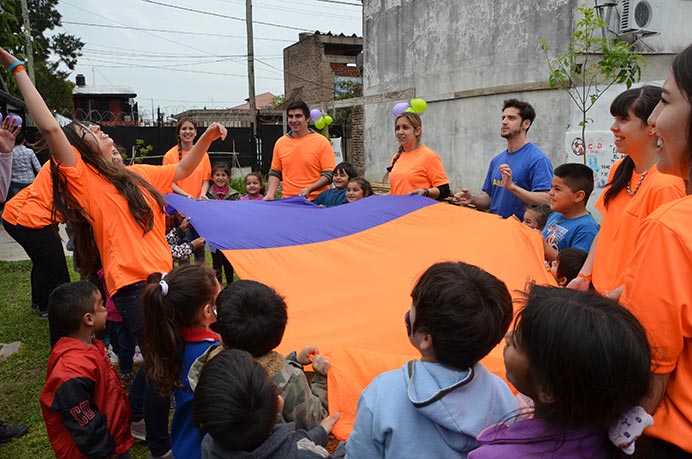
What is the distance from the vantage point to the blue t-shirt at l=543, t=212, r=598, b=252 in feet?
9.12

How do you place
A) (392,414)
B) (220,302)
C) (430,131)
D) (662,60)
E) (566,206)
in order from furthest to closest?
(430,131), (662,60), (566,206), (220,302), (392,414)

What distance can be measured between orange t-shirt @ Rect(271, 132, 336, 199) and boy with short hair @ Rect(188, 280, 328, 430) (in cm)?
272

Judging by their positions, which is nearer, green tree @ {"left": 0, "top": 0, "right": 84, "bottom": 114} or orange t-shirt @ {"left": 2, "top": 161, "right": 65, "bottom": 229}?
orange t-shirt @ {"left": 2, "top": 161, "right": 65, "bottom": 229}

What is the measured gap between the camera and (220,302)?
5.88 ft

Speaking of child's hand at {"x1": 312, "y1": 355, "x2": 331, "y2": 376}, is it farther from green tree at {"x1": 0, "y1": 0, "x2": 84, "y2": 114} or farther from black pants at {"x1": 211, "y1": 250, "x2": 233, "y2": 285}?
green tree at {"x1": 0, "y1": 0, "x2": 84, "y2": 114}

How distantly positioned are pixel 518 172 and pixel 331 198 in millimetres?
1590

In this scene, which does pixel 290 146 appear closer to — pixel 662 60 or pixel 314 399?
pixel 314 399

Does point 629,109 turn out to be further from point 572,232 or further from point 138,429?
point 138,429

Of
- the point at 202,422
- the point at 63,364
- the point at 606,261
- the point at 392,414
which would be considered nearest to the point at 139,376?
the point at 63,364

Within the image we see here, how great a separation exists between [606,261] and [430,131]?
332 inches

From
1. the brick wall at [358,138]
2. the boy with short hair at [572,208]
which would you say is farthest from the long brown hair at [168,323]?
the brick wall at [358,138]

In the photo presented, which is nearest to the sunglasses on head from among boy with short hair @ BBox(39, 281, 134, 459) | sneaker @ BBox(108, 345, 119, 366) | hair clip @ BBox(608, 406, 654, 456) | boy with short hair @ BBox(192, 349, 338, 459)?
boy with short hair @ BBox(39, 281, 134, 459)

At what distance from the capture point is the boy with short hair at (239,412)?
4.26ft

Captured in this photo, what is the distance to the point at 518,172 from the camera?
3418 mm
